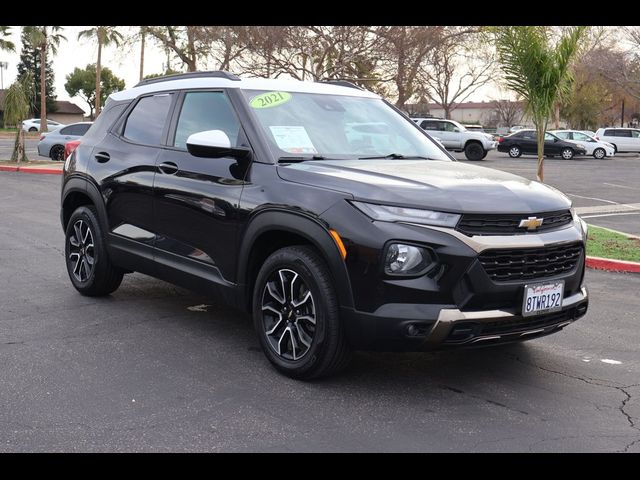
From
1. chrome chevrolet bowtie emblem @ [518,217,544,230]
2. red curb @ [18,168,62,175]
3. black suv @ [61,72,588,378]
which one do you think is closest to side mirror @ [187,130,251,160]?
black suv @ [61,72,588,378]

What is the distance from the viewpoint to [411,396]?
14.8 ft

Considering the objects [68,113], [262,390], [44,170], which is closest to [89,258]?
[262,390]

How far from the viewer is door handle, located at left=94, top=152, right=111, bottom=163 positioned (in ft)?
21.1

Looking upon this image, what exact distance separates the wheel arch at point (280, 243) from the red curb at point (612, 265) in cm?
533

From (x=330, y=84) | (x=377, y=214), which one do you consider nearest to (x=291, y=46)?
(x=330, y=84)

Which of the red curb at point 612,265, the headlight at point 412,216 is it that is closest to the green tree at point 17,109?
the red curb at point 612,265

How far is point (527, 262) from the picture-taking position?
4332 millimetres

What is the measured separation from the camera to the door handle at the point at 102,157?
642 centimetres

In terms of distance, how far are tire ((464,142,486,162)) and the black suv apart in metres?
28.1

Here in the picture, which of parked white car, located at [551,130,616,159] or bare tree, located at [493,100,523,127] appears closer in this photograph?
parked white car, located at [551,130,616,159]

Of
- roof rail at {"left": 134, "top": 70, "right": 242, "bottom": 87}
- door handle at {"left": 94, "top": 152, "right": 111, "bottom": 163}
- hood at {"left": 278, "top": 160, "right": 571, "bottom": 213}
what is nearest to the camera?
hood at {"left": 278, "top": 160, "right": 571, "bottom": 213}

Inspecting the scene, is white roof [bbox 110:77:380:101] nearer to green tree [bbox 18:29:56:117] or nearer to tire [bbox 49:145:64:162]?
tire [bbox 49:145:64:162]

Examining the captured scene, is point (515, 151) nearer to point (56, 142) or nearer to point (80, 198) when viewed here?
point (56, 142)
